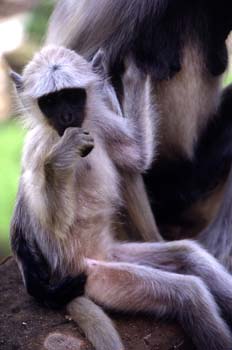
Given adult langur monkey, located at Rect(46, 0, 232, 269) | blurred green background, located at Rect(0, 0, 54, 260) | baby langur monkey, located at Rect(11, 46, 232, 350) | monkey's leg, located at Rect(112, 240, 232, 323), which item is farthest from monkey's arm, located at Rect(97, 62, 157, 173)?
blurred green background, located at Rect(0, 0, 54, 260)

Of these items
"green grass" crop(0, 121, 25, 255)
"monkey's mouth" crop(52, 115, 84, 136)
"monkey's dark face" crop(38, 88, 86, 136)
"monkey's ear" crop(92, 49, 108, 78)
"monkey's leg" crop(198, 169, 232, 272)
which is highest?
"monkey's ear" crop(92, 49, 108, 78)

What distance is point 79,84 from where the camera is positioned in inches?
143

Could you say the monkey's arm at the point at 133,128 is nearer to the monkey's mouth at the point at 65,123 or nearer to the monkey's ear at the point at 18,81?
the monkey's mouth at the point at 65,123

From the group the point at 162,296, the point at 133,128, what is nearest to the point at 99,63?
the point at 133,128

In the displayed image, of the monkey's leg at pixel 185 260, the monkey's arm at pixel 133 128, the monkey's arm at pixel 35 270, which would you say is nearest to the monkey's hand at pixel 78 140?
the monkey's arm at pixel 133 128

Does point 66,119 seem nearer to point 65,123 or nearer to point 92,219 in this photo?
point 65,123

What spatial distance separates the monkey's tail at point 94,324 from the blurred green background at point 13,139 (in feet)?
8.96

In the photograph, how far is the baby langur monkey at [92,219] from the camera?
140 inches

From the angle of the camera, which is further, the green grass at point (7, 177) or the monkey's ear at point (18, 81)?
the green grass at point (7, 177)

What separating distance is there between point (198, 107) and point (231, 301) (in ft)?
3.98

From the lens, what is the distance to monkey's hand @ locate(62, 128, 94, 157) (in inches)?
136

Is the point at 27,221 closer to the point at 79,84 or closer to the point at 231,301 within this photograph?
the point at 79,84

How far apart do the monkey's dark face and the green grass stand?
4027 mm

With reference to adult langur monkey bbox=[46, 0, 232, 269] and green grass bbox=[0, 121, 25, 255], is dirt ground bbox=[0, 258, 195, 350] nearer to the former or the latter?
adult langur monkey bbox=[46, 0, 232, 269]
